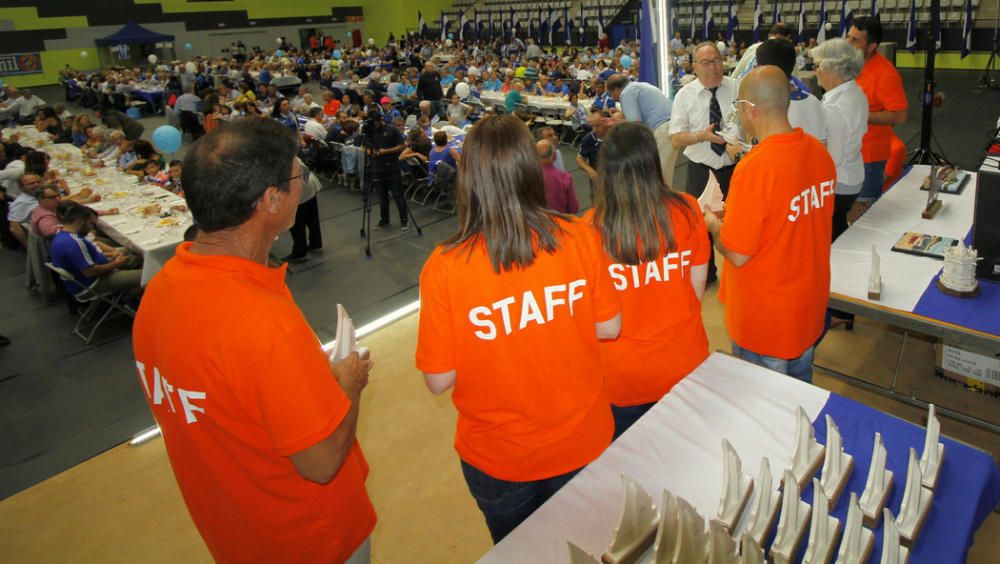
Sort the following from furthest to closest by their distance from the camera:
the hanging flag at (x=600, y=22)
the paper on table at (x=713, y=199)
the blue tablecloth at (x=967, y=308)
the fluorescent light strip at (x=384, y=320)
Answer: the hanging flag at (x=600, y=22) → the fluorescent light strip at (x=384, y=320) → the paper on table at (x=713, y=199) → the blue tablecloth at (x=967, y=308)

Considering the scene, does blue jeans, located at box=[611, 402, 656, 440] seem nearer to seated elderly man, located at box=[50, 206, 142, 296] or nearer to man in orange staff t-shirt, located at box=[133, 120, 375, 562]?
man in orange staff t-shirt, located at box=[133, 120, 375, 562]

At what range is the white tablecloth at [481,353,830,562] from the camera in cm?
142

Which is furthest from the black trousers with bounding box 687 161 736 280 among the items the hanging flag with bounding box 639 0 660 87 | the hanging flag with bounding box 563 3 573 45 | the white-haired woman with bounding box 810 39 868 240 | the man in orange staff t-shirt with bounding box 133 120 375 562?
the hanging flag with bounding box 563 3 573 45

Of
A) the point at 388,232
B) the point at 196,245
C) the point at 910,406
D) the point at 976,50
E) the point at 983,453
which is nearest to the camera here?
the point at 196,245

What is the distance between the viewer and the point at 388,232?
682 centimetres

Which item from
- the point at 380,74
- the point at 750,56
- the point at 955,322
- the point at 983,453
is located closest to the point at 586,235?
the point at 983,453

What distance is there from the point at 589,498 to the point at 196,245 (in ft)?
3.60

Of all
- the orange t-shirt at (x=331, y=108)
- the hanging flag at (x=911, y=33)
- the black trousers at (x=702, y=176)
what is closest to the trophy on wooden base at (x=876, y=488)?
the black trousers at (x=702, y=176)

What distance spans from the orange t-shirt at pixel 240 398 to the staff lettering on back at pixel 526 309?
0.36 meters

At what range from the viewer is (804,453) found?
1547 mm

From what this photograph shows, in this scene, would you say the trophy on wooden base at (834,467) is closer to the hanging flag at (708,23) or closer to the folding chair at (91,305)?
the folding chair at (91,305)

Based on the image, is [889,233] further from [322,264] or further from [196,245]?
[322,264]

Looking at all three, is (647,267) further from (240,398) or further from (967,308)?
(967,308)

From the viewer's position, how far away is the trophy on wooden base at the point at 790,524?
4.26ft
